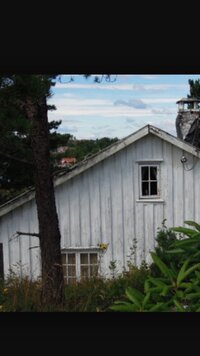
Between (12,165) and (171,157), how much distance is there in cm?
61

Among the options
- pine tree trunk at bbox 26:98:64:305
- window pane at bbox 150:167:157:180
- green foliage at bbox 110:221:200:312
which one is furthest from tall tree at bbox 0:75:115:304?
window pane at bbox 150:167:157:180

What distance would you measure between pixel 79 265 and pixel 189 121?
0.66 metres

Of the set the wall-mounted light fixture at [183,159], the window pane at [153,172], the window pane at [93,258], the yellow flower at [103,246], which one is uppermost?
the wall-mounted light fixture at [183,159]

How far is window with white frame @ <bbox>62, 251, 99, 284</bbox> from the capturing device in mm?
1679

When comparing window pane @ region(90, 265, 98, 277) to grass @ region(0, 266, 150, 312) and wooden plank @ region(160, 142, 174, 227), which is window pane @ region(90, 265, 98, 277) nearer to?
grass @ region(0, 266, 150, 312)

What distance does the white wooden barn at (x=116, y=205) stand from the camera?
1747 mm

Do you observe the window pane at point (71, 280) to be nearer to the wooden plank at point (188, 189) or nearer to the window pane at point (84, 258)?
the window pane at point (84, 258)

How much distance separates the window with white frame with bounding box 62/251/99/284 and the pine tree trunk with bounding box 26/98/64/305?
0.05 m

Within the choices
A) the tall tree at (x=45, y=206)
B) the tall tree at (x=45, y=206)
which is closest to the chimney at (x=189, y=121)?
the tall tree at (x=45, y=206)

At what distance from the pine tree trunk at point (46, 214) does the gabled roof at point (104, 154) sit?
7 cm

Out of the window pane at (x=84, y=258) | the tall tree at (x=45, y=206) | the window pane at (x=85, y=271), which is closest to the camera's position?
the tall tree at (x=45, y=206)
